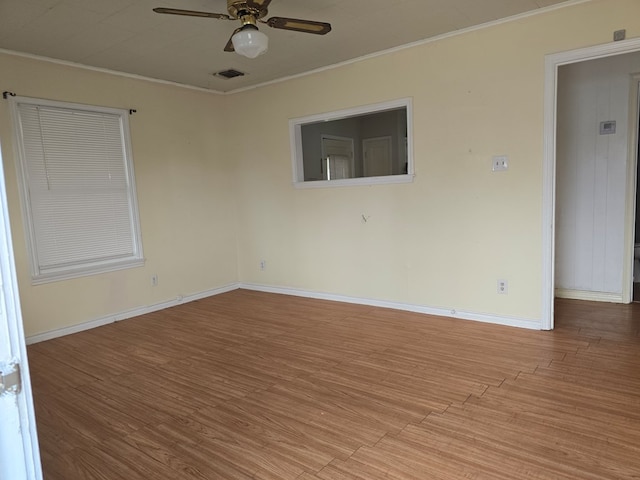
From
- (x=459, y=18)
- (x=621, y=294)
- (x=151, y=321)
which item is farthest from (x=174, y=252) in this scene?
(x=621, y=294)

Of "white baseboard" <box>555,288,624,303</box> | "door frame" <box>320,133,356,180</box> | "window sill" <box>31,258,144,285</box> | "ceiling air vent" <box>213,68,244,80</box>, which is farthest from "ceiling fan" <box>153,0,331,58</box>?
"white baseboard" <box>555,288,624,303</box>

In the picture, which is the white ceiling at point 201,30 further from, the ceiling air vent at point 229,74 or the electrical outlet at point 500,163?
the electrical outlet at point 500,163

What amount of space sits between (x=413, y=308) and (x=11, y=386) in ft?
12.6

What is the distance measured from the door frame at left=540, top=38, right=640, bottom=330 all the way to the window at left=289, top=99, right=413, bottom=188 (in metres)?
1.18

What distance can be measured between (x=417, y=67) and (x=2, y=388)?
13.0 feet

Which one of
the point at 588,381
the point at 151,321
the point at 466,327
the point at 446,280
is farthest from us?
the point at 151,321

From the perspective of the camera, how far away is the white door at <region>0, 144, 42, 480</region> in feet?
2.25

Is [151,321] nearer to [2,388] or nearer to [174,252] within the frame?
[174,252]

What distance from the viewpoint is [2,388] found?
69 centimetres

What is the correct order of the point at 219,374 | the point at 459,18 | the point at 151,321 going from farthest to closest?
the point at 151,321 → the point at 459,18 → the point at 219,374

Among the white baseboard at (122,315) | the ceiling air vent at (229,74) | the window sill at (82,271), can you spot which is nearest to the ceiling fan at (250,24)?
the ceiling air vent at (229,74)

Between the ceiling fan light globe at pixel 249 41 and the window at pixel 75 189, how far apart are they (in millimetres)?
2370

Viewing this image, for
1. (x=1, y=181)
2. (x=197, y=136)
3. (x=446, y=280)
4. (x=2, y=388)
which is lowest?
(x=446, y=280)

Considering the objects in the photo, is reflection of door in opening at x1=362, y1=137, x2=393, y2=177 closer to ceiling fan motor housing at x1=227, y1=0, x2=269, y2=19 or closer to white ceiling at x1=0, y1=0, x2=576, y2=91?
white ceiling at x1=0, y1=0, x2=576, y2=91
